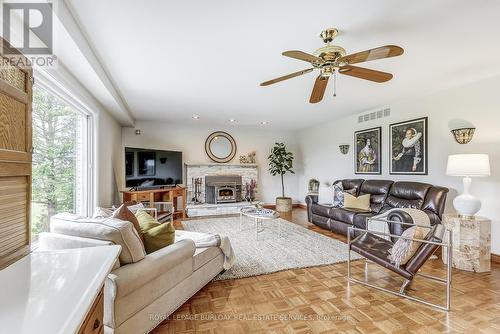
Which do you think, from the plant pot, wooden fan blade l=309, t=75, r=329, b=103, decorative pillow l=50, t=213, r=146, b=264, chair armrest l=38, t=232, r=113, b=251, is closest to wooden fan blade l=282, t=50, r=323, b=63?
wooden fan blade l=309, t=75, r=329, b=103

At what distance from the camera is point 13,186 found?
126 cm

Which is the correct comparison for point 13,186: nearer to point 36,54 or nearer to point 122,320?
point 122,320

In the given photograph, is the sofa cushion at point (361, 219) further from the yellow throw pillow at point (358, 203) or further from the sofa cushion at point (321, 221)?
the sofa cushion at point (321, 221)

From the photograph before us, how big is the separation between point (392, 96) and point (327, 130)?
2.25 meters

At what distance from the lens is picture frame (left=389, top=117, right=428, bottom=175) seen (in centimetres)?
401

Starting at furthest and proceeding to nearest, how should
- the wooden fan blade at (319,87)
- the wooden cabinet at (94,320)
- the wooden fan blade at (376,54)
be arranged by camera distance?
the wooden fan blade at (319,87) < the wooden fan blade at (376,54) < the wooden cabinet at (94,320)

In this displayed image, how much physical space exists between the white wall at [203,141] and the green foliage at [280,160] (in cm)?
20

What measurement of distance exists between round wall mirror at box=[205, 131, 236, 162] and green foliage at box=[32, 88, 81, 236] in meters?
3.75

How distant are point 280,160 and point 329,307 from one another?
4.99m

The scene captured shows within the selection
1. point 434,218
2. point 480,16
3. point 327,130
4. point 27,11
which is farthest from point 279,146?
point 27,11

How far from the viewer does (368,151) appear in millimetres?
5035

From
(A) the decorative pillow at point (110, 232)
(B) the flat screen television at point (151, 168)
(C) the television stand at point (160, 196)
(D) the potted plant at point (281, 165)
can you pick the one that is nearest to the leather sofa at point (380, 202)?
(D) the potted plant at point (281, 165)

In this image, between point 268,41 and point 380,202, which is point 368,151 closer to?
point 380,202

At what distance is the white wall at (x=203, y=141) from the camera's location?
6.18 m
